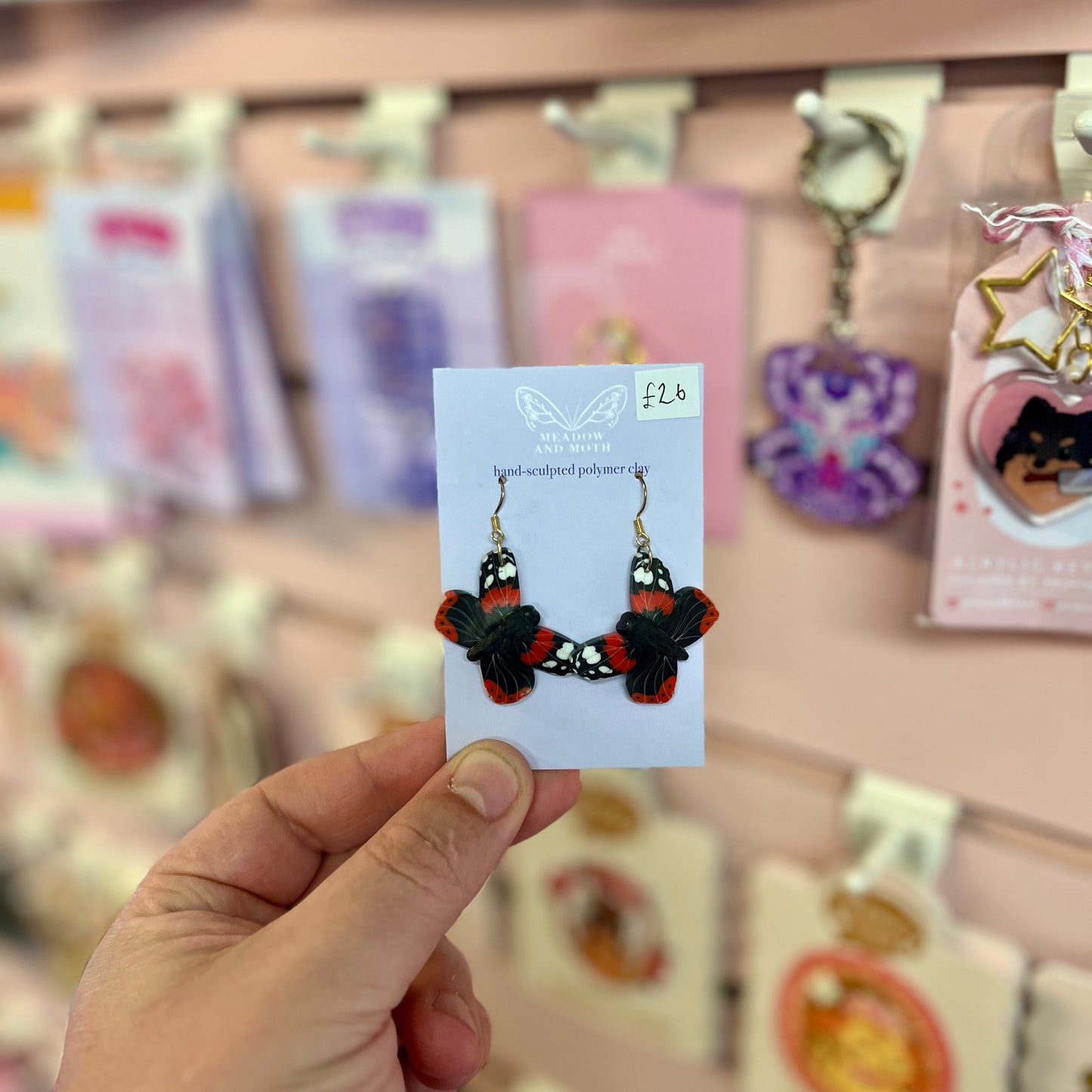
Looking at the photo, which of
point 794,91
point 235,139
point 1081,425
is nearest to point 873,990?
point 1081,425

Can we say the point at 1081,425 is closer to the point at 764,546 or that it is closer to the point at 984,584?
the point at 984,584

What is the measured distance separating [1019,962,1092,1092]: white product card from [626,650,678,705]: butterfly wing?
1.13ft

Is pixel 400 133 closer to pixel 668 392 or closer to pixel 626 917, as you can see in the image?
pixel 668 392

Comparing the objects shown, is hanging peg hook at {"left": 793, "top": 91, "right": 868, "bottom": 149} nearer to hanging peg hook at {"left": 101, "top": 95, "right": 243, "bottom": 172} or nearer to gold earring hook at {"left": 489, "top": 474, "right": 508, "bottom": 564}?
gold earring hook at {"left": 489, "top": 474, "right": 508, "bottom": 564}

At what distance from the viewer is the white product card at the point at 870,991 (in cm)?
60

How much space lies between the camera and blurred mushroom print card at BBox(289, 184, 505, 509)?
0.64 m

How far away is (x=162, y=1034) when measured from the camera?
40 centimetres

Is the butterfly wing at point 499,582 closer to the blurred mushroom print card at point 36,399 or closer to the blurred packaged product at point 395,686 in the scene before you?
the blurred packaged product at point 395,686

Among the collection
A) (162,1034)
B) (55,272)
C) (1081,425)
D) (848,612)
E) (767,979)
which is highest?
(55,272)

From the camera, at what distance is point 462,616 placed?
420mm

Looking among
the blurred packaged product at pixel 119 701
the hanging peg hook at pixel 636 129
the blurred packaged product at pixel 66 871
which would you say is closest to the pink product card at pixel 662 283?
the hanging peg hook at pixel 636 129

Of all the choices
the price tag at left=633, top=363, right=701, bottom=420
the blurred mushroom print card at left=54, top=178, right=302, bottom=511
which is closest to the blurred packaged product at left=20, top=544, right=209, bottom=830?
the blurred mushroom print card at left=54, top=178, right=302, bottom=511

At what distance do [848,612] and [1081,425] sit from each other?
0.64 feet

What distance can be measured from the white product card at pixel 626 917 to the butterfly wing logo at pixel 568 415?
1.29 feet
